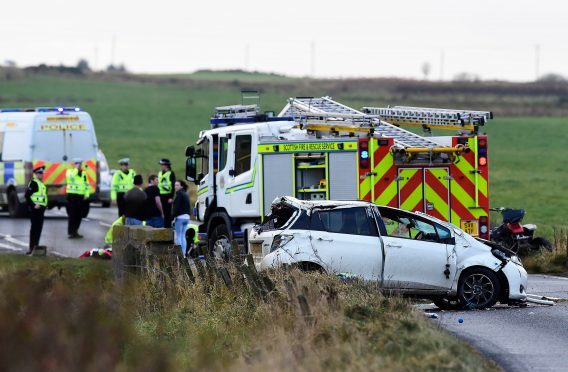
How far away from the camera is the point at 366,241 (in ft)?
53.9

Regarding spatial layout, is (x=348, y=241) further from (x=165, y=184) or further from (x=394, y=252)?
(x=165, y=184)

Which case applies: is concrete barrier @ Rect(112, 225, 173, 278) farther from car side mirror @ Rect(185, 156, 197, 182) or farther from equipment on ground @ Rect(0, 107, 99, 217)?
equipment on ground @ Rect(0, 107, 99, 217)

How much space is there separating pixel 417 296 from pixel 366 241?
98 centimetres

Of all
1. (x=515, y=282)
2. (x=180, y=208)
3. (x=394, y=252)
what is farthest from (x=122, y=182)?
(x=515, y=282)

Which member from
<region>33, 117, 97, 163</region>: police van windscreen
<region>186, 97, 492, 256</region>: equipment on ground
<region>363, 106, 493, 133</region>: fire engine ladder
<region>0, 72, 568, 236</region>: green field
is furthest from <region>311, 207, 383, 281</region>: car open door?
<region>0, 72, 568, 236</region>: green field

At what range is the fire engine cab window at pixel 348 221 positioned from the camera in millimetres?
16500

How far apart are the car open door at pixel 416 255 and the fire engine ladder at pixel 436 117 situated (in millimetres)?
4550

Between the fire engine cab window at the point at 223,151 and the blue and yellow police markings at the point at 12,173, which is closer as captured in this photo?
the fire engine cab window at the point at 223,151

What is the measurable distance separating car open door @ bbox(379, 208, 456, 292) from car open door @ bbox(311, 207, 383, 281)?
0.14 metres

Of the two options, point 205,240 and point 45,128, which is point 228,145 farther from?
point 45,128

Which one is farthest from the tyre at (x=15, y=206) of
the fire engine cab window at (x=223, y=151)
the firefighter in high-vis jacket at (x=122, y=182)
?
the fire engine cab window at (x=223, y=151)

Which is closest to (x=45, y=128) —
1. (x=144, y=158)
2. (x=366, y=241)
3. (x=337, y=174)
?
(x=337, y=174)

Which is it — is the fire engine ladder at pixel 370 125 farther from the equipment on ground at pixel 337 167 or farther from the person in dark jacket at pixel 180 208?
the person in dark jacket at pixel 180 208

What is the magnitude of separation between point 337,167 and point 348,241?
4.74 metres
